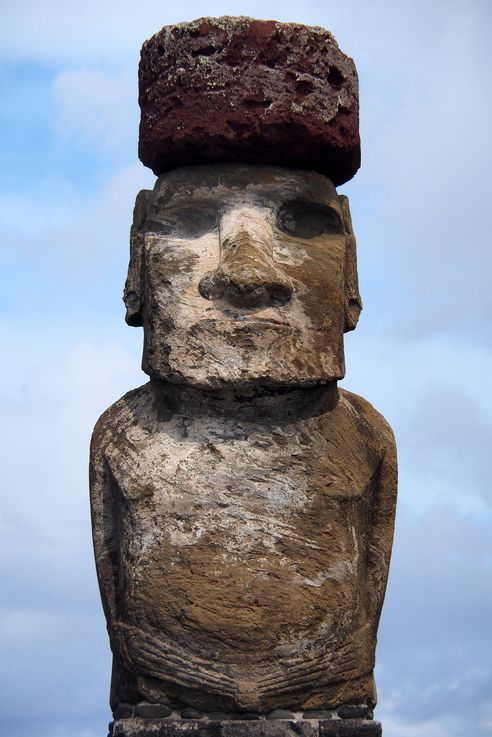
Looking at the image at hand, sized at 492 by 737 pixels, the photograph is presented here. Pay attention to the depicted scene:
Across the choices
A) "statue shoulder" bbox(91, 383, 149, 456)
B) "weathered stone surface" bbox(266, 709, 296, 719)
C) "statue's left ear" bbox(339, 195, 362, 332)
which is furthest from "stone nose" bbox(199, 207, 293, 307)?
"weathered stone surface" bbox(266, 709, 296, 719)

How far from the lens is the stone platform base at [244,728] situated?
7277mm

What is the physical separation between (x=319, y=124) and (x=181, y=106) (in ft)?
2.17

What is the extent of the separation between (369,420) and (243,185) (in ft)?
4.35

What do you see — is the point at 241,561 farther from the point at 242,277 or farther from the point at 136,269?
the point at 136,269

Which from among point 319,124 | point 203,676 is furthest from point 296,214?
point 203,676

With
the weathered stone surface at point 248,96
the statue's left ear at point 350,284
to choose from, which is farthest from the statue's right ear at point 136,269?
the statue's left ear at point 350,284

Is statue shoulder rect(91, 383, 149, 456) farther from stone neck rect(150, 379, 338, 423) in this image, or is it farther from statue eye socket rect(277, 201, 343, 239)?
statue eye socket rect(277, 201, 343, 239)

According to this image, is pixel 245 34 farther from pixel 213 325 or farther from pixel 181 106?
pixel 213 325

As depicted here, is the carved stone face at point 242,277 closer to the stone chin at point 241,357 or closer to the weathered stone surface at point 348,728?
the stone chin at point 241,357

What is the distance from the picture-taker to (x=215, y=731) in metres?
7.29

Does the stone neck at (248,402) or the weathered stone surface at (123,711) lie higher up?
the stone neck at (248,402)

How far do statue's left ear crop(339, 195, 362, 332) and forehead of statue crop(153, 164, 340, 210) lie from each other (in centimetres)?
23

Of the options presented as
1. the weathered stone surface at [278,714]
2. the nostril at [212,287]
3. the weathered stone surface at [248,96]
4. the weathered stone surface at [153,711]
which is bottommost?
the weathered stone surface at [278,714]

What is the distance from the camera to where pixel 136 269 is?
805cm
